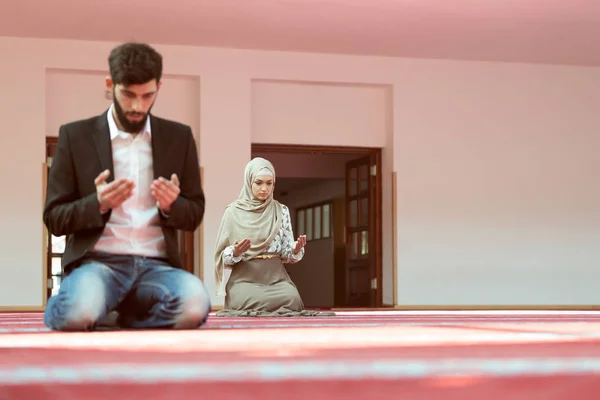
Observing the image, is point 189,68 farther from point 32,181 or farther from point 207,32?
point 32,181

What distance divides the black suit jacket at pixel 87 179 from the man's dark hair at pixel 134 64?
0.26m

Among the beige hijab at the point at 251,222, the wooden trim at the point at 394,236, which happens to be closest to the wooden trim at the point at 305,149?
the wooden trim at the point at 394,236

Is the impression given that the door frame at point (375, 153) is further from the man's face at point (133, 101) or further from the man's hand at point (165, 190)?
the man's hand at point (165, 190)

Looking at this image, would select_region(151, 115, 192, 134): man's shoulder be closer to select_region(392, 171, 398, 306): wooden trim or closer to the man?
the man

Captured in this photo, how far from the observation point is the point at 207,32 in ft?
32.5

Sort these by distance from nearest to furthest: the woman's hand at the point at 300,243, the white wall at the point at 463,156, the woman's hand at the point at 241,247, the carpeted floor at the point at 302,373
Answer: the carpeted floor at the point at 302,373, the woman's hand at the point at 241,247, the woman's hand at the point at 300,243, the white wall at the point at 463,156

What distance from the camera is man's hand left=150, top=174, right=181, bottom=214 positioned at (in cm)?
297

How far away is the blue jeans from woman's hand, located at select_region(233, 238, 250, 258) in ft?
6.57

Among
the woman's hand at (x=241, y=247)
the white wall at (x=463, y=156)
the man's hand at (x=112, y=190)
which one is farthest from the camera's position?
the white wall at (x=463, y=156)

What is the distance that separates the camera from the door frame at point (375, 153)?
10.9m

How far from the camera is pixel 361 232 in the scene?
11469 millimetres

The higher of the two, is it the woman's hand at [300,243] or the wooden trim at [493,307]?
the woman's hand at [300,243]

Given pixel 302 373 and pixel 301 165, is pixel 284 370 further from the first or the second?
pixel 301 165

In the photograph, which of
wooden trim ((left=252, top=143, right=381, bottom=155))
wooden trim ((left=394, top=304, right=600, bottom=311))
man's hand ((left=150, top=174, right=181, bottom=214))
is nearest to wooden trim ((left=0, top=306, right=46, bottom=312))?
wooden trim ((left=252, top=143, right=381, bottom=155))
